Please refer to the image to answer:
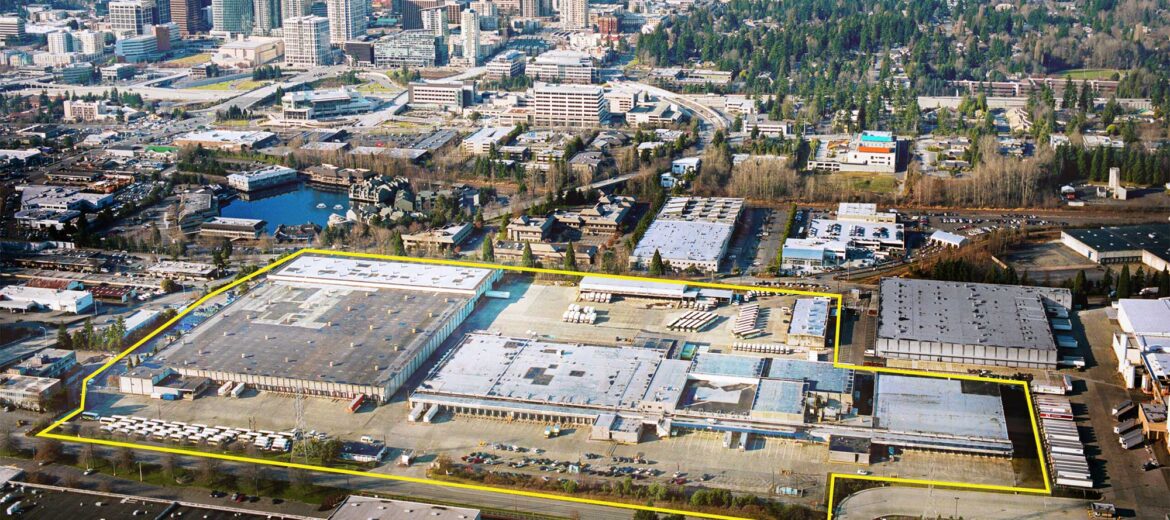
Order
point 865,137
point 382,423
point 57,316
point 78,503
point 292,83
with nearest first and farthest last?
point 78,503 < point 382,423 < point 57,316 < point 865,137 < point 292,83

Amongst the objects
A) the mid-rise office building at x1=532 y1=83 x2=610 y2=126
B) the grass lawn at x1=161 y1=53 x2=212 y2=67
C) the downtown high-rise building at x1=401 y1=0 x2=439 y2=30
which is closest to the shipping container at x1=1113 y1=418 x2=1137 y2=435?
the mid-rise office building at x1=532 y1=83 x2=610 y2=126

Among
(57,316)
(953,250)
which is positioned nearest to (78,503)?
(57,316)

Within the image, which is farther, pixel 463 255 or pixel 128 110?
pixel 128 110

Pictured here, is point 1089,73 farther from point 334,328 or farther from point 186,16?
point 186,16

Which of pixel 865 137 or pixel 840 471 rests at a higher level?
pixel 865 137

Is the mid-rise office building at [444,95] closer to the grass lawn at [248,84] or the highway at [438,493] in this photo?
the grass lawn at [248,84]

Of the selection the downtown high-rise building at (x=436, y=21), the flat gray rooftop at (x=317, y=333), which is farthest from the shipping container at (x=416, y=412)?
the downtown high-rise building at (x=436, y=21)

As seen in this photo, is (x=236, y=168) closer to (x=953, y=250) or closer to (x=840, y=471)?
(x=953, y=250)
